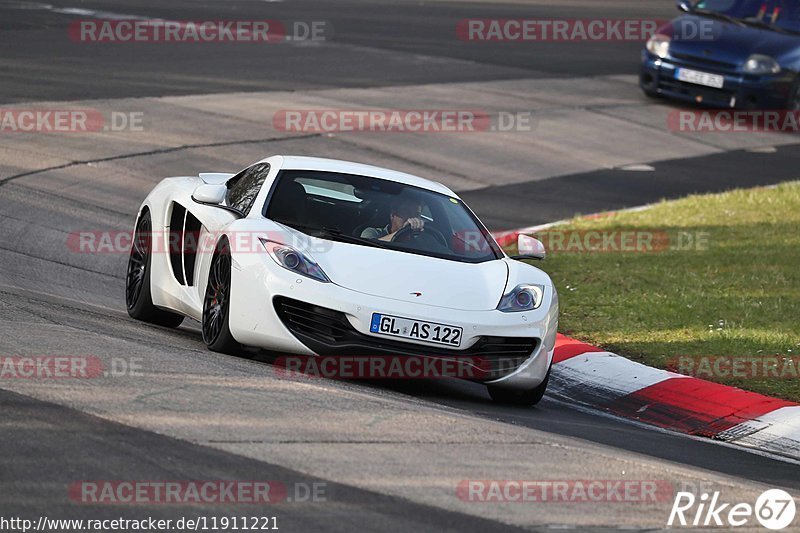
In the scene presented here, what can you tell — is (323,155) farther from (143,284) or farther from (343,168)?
(343,168)

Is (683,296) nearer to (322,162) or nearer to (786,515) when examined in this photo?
(322,162)

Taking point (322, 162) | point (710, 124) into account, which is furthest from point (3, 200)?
A: point (710, 124)

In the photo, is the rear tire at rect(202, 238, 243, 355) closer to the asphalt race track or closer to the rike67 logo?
the asphalt race track

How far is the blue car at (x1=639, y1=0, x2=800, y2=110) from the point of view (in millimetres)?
21062

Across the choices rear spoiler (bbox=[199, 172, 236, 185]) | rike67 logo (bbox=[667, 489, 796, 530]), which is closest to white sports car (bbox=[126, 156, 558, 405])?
rear spoiler (bbox=[199, 172, 236, 185])

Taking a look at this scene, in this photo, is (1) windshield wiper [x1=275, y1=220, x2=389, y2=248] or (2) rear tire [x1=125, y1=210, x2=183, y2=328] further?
(2) rear tire [x1=125, y1=210, x2=183, y2=328]

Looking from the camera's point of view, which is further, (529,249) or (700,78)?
(700,78)

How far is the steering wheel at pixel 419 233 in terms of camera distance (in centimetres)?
859

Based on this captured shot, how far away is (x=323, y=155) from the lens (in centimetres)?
1697

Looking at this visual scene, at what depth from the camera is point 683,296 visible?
11.5 meters

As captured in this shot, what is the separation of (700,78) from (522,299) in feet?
45.7

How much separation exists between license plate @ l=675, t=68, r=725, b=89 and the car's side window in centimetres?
1303

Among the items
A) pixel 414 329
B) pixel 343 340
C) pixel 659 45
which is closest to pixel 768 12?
pixel 659 45

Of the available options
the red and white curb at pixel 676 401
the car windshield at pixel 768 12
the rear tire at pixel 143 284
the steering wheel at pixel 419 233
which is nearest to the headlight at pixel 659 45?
the car windshield at pixel 768 12
